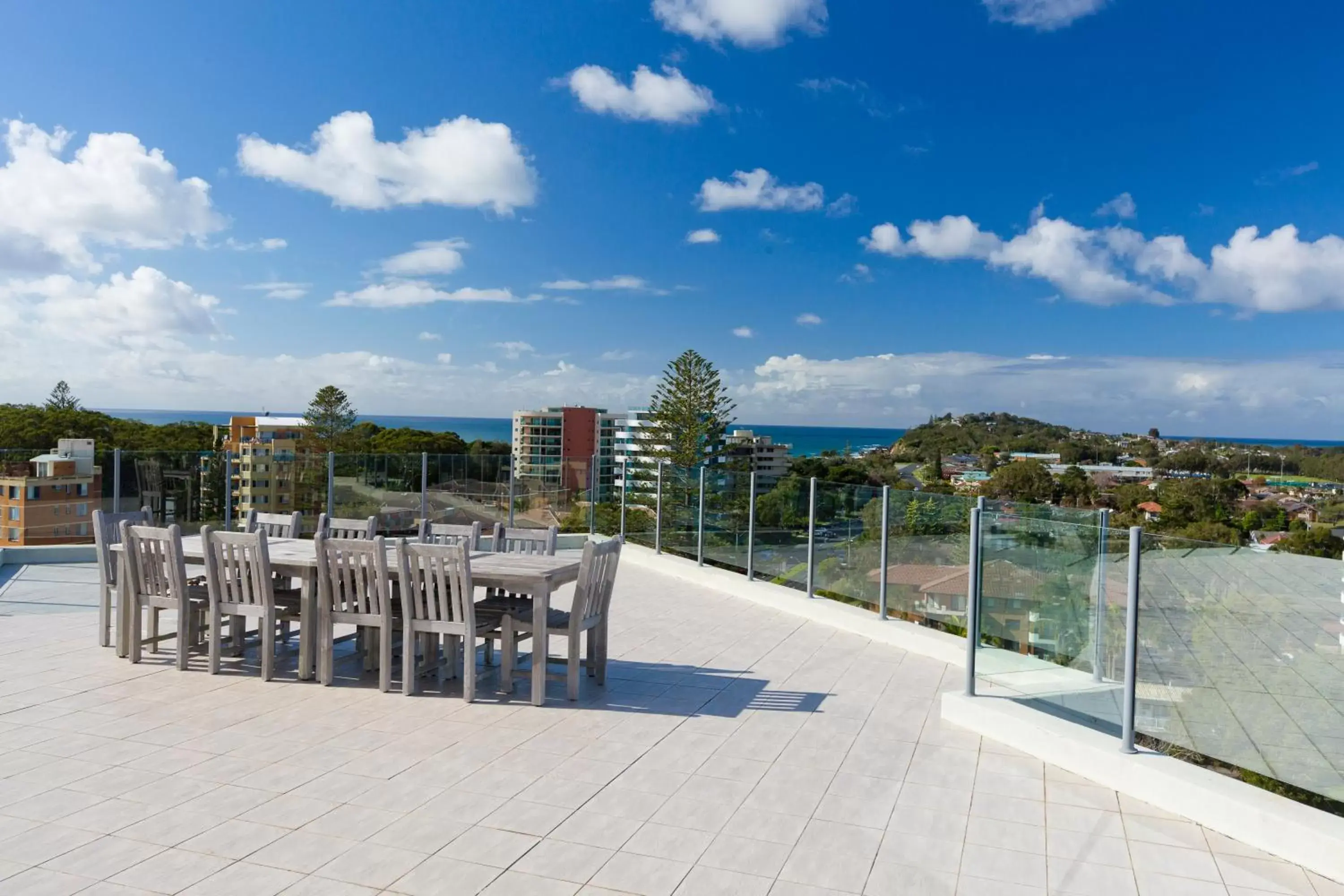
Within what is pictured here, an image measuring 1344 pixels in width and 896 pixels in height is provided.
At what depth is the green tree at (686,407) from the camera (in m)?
27.2

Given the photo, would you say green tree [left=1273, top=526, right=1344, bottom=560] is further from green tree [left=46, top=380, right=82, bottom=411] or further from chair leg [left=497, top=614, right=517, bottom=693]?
green tree [left=46, top=380, right=82, bottom=411]

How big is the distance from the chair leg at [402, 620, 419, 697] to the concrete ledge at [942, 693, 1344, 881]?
9.37 ft

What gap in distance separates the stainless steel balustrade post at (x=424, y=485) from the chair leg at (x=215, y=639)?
20.3ft

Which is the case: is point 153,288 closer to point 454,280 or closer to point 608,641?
point 454,280

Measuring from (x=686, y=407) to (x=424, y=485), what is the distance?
1647cm

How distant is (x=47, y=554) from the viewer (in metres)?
9.62

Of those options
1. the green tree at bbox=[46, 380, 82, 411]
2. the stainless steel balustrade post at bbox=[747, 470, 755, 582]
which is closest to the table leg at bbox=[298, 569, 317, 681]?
the stainless steel balustrade post at bbox=[747, 470, 755, 582]

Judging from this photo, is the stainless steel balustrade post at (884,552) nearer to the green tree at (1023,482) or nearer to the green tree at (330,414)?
the green tree at (1023,482)

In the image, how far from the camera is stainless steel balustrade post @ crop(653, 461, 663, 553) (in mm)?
10312

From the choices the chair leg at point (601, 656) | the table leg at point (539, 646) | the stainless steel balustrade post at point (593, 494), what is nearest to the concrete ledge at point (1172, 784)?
the chair leg at point (601, 656)

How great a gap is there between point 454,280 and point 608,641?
2557 inches

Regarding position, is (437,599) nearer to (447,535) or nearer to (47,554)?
(447,535)

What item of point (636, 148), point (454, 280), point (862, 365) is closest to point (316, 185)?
point (636, 148)

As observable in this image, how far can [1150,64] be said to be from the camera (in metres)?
35.2
